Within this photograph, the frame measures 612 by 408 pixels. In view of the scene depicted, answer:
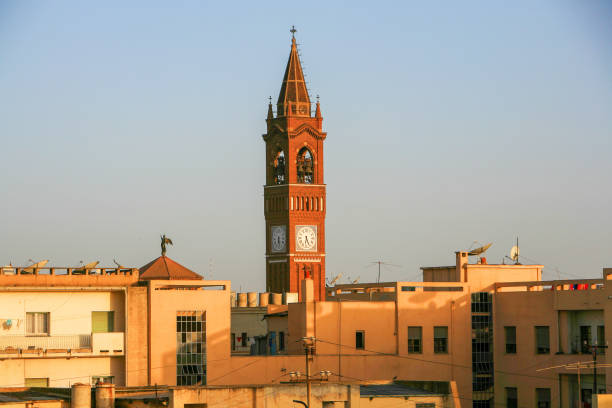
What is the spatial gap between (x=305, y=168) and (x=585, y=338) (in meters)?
77.3

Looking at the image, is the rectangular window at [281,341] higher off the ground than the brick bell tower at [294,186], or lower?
lower

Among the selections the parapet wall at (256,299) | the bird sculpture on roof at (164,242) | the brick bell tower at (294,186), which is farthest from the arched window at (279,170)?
the bird sculpture on roof at (164,242)

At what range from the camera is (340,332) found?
258ft

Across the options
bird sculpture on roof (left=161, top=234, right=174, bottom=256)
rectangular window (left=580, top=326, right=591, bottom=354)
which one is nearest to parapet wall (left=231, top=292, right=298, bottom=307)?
bird sculpture on roof (left=161, top=234, right=174, bottom=256)

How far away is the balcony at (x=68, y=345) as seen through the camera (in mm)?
72500

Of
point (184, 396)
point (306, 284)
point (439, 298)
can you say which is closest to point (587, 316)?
point (439, 298)

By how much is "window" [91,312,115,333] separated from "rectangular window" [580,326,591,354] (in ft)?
76.4

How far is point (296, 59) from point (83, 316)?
80610mm

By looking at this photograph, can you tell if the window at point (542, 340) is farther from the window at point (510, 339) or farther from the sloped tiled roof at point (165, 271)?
the sloped tiled roof at point (165, 271)

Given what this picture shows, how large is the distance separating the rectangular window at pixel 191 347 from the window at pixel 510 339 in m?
16.3

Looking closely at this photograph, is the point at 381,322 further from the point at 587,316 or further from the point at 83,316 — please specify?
the point at 83,316

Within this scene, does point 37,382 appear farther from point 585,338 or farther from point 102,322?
point 585,338

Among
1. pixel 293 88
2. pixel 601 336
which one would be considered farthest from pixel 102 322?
pixel 293 88

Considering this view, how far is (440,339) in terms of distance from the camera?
80.6 metres
